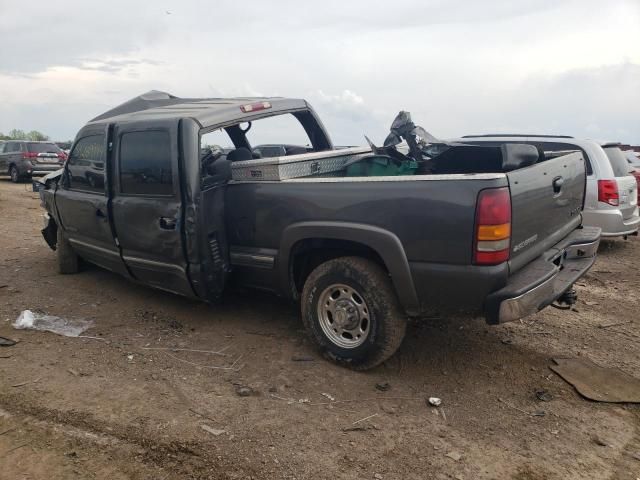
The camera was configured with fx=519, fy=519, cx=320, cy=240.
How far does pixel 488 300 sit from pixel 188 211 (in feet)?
7.53

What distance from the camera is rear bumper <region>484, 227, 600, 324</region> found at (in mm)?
3096

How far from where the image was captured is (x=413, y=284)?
10.9ft

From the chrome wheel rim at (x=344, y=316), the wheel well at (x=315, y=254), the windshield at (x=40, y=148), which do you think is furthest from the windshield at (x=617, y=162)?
the windshield at (x=40, y=148)

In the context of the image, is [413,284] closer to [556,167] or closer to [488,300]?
[488,300]

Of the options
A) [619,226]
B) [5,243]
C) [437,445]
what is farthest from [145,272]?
[619,226]

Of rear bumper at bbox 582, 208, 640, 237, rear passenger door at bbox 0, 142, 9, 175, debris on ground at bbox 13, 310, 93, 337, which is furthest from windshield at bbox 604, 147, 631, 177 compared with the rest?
rear passenger door at bbox 0, 142, 9, 175

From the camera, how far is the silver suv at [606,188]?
6910 millimetres

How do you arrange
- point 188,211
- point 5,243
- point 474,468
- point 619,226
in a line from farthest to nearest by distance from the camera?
point 5,243
point 619,226
point 188,211
point 474,468

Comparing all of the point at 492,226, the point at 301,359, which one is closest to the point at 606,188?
the point at 492,226

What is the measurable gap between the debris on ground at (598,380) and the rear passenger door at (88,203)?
3895mm

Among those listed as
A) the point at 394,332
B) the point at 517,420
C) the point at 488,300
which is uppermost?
the point at 488,300

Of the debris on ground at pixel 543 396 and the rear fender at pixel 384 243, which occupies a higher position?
the rear fender at pixel 384 243

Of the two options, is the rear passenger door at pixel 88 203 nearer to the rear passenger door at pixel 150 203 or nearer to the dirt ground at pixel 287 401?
the rear passenger door at pixel 150 203

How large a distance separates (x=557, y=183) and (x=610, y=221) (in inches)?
157
